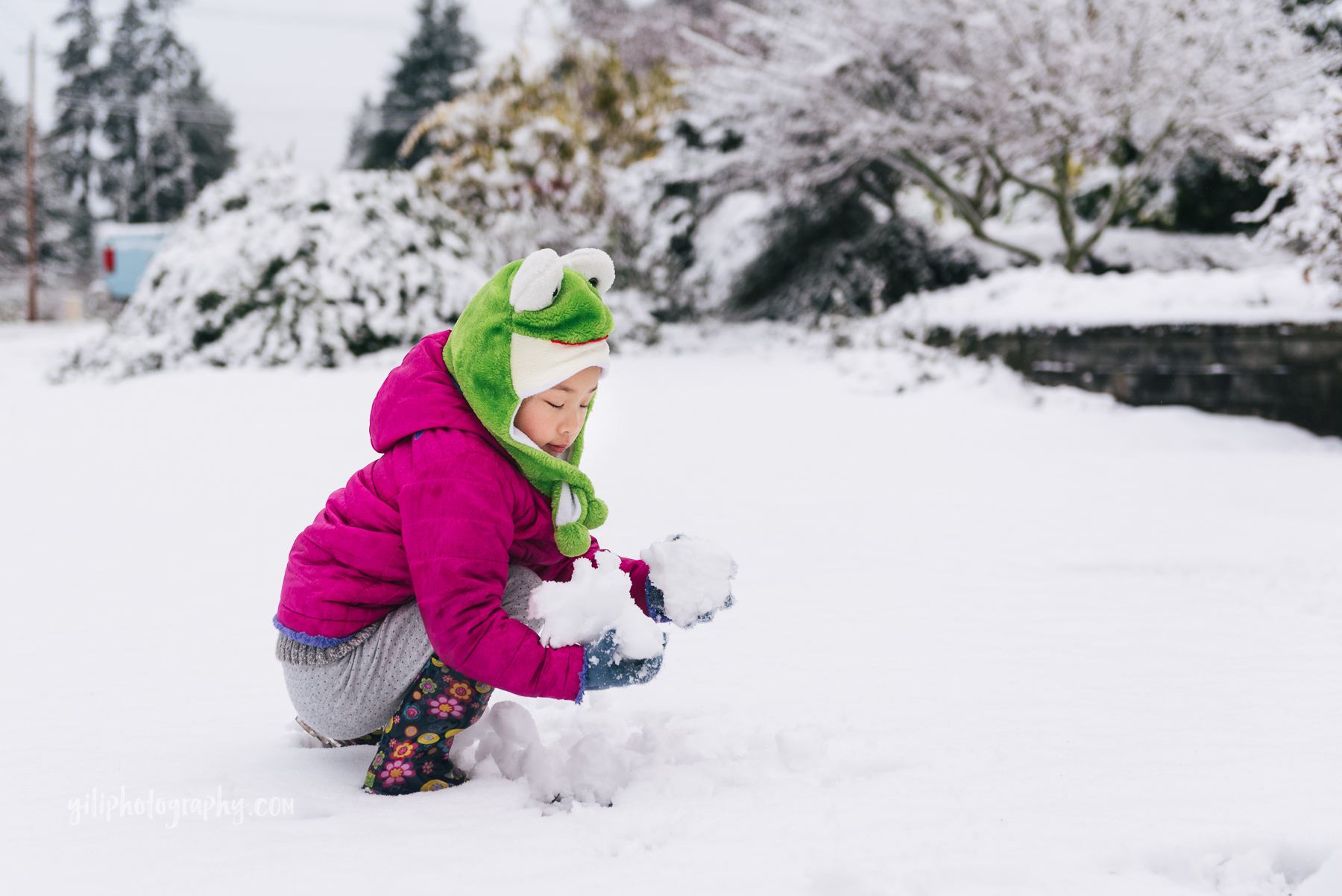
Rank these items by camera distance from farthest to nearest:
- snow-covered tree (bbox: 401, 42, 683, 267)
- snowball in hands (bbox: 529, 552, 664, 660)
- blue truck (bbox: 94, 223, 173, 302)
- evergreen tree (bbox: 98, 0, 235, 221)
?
evergreen tree (bbox: 98, 0, 235, 221), blue truck (bbox: 94, 223, 173, 302), snow-covered tree (bbox: 401, 42, 683, 267), snowball in hands (bbox: 529, 552, 664, 660)

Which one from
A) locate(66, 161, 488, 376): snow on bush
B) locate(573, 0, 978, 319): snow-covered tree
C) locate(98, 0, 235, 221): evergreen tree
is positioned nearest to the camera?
locate(66, 161, 488, 376): snow on bush

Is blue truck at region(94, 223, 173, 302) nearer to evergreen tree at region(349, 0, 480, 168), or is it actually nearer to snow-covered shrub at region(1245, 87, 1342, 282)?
evergreen tree at region(349, 0, 480, 168)

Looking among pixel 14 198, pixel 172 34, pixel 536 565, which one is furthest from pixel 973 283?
pixel 172 34

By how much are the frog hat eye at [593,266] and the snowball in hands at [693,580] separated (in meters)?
0.48

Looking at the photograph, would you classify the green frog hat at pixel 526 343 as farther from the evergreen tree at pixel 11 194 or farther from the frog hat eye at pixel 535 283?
the evergreen tree at pixel 11 194

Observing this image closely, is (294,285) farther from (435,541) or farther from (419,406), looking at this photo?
(435,541)

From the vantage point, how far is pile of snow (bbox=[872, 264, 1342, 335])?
17.1ft

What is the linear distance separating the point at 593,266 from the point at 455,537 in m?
0.54

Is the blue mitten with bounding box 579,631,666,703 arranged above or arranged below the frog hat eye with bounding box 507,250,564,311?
below

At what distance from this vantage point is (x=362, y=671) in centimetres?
152

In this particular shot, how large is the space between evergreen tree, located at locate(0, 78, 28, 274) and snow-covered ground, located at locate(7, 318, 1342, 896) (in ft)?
89.2

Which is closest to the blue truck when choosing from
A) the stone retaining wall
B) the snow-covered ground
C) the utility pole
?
the utility pole

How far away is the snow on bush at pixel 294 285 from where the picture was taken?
6.90 m

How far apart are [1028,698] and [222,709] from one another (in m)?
1.68
